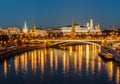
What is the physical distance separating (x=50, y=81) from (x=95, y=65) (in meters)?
7.21

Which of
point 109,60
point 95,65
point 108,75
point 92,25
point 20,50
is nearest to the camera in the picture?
point 108,75

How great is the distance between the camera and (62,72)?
75.3 feet

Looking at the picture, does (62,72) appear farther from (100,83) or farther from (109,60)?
(109,60)

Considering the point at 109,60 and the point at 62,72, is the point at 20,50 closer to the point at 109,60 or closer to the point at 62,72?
the point at 109,60

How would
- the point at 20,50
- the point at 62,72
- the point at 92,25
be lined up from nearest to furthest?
the point at 62,72
the point at 20,50
the point at 92,25

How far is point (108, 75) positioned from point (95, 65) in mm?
4921

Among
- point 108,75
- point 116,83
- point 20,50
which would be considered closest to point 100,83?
point 116,83

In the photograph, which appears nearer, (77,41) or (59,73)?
(59,73)

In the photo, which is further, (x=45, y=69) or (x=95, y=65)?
(x=95, y=65)

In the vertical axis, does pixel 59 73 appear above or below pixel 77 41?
below

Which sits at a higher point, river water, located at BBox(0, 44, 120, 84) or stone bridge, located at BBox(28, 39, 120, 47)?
stone bridge, located at BBox(28, 39, 120, 47)

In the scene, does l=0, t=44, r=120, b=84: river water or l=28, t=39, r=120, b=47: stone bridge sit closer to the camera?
l=0, t=44, r=120, b=84: river water

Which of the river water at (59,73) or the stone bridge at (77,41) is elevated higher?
the stone bridge at (77,41)

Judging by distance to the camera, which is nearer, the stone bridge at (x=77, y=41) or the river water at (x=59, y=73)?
the river water at (x=59, y=73)
